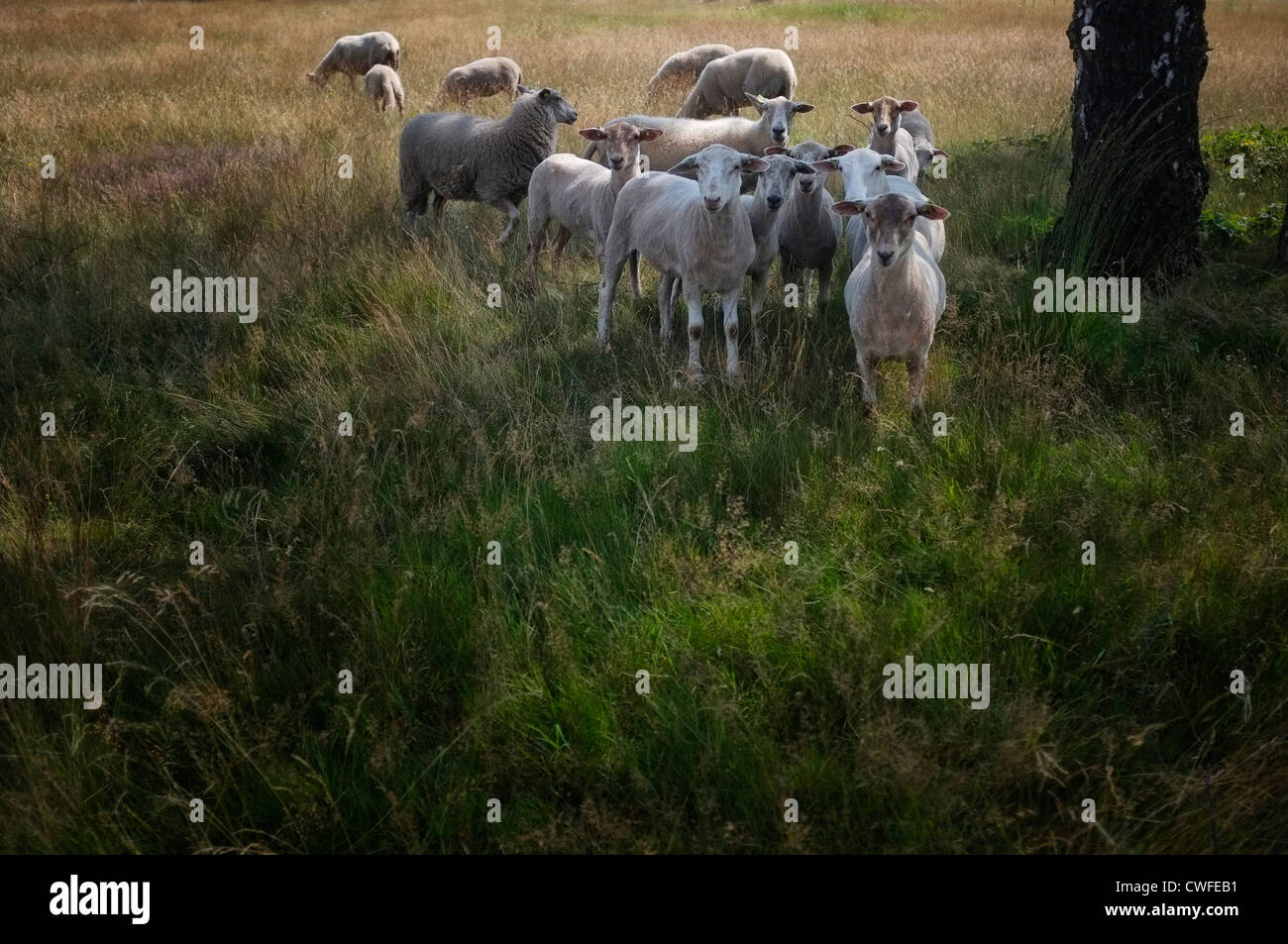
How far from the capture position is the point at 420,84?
17.4 meters

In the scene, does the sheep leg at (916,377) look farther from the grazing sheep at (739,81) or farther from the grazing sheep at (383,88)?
the grazing sheep at (383,88)

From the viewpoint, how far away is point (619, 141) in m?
7.28

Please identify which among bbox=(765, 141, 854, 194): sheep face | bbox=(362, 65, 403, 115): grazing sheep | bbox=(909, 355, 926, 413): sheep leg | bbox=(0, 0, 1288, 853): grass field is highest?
bbox=(362, 65, 403, 115): grazing sheep

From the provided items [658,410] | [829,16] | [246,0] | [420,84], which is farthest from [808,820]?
[246,0]

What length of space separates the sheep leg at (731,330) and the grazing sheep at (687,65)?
10.1 m

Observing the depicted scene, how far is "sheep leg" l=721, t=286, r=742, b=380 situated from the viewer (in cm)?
583

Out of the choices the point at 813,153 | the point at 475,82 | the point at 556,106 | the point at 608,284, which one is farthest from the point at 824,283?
the point at 475,82

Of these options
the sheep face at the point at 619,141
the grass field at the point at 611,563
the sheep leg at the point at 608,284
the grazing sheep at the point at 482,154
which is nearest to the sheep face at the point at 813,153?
the grass field at the point at 611,563

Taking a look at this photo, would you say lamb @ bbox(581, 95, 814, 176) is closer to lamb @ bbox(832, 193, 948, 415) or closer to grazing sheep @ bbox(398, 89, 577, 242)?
grazing sheep @ bbox(398, 89, 577, 242)

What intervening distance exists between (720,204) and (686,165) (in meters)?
1.38

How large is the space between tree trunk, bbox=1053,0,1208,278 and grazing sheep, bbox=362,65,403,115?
390 inches

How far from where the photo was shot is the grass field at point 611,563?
3.00 metres

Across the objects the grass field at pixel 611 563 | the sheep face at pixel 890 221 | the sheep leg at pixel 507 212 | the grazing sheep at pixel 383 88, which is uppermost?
the grazing sheep at pixel 383 88

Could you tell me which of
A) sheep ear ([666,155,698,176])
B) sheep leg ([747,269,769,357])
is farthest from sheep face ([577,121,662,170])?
sheep leg ([747,269,769,357])
